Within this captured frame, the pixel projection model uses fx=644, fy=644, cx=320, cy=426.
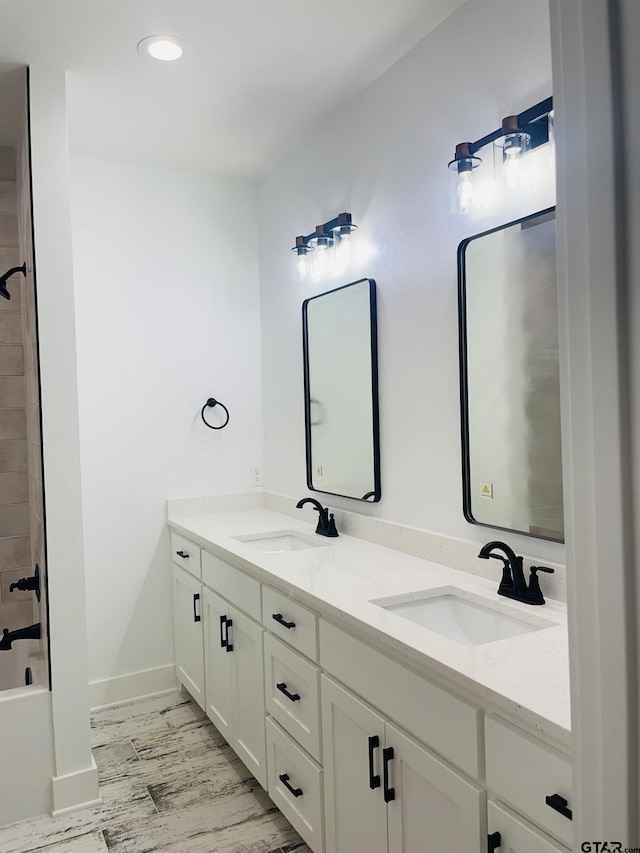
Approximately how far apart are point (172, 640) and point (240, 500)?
78 cm

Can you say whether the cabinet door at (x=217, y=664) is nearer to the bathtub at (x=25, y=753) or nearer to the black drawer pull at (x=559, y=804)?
the bathtub at (x=25, y=753)

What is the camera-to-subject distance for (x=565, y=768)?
1.06 m

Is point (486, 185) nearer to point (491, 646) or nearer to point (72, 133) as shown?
point (491, 646)

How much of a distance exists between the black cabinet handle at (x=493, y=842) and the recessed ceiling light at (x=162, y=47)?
237 centimetres

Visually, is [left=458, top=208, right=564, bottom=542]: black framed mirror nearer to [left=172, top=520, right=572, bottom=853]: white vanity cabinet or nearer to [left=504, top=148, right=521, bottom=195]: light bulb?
[left=504, top=148, right=521, bottom=195]: light bulb

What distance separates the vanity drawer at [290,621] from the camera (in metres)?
1.86

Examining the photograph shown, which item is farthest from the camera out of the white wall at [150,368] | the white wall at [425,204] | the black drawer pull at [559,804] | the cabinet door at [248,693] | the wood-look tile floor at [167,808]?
the white wall at [150,368]

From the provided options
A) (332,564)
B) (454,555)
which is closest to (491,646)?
(454,555)

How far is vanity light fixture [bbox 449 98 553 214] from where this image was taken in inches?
67.5

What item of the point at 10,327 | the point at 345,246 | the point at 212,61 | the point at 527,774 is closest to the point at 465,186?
the point at 345,246

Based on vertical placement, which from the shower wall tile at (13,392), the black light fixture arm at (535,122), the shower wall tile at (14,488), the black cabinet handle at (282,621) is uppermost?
the black light fixture arm at (535,122)

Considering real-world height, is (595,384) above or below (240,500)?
above

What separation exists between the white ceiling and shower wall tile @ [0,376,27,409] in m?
1.11

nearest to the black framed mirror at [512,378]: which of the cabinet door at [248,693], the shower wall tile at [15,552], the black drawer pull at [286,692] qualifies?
the black drawer pull at [286,692]
